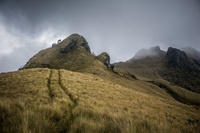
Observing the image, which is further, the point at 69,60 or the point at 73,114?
the point at 69,60

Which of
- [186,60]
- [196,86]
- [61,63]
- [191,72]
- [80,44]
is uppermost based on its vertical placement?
[80,44]

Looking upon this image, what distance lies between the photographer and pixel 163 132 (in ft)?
4.89

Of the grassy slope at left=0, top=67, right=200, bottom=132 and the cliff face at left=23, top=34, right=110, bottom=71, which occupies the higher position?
the cliff face at left=23, top=34, right=110, bottom=71

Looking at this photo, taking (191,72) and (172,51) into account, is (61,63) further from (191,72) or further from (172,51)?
(172,51)

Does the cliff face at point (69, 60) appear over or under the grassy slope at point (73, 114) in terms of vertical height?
over

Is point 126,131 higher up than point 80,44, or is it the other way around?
point 80,44

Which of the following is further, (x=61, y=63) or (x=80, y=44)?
(x=80, y=44)

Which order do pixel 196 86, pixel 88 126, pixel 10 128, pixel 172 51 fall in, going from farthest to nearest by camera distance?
pixel 172 51, pixel 196 86, pixel 88 126, pixel 10 128

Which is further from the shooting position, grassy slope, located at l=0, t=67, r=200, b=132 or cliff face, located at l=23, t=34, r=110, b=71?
cliff face, located at l=23, t=34, r=110, b=71

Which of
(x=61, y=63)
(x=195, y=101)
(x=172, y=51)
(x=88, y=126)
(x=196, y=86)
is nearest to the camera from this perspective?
(x=88, y=126)

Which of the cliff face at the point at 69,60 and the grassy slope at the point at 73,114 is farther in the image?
the cliff face at the point at 69,60

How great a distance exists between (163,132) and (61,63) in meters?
56.5

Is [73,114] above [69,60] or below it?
below

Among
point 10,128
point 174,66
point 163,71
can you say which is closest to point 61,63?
point 10,128
